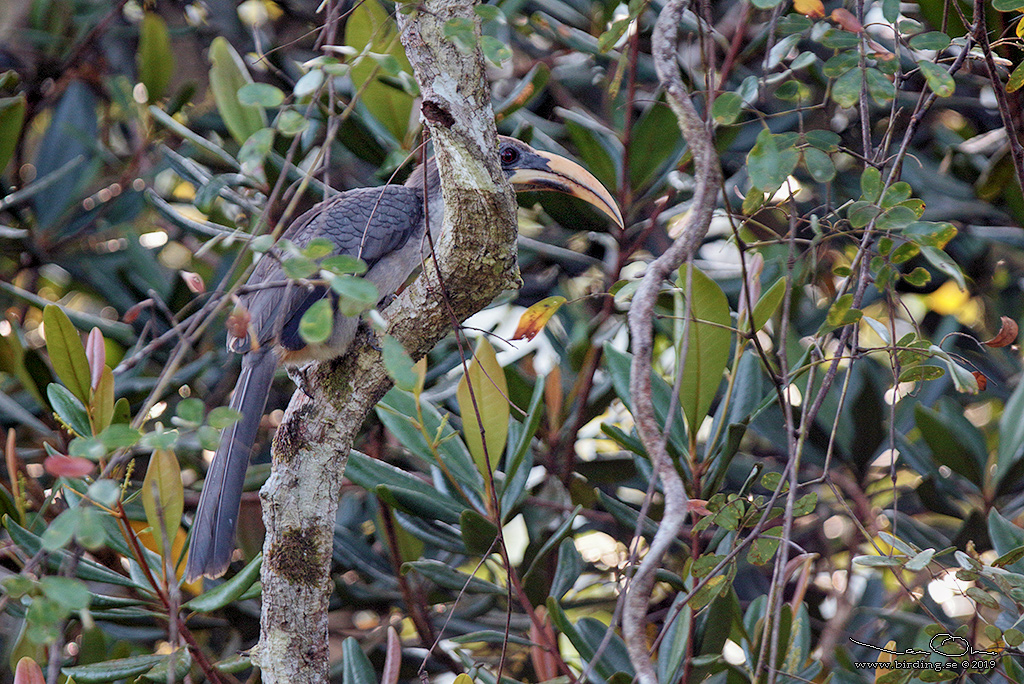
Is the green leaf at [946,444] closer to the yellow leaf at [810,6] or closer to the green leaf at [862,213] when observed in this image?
the green leaf at [862,213]

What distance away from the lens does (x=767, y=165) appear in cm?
146

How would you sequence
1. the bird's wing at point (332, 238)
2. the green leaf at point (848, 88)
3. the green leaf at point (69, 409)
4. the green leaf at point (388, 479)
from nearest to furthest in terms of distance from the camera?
the green leaf at point (848, 88) → the green leaf at point (69, 409) → the green leaf at point (388, 479) → the bird's wing at point (332, 238)

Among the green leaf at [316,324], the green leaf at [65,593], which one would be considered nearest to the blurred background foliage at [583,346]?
the green leaf at [316,324]

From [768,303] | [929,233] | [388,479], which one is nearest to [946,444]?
[768,303]

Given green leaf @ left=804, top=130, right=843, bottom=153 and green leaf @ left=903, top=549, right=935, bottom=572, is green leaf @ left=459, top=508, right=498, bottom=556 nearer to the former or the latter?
green leaf @ left=903, top=549, right=935, bottom=572

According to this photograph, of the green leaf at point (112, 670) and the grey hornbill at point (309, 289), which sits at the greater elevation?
the grey hornbill at point (309, 289)

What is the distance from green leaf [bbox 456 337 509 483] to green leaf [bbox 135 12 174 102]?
1918 mm

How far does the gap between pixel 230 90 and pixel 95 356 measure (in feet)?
4.05

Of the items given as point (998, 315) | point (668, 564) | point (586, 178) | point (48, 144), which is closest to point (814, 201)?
point (998, 315)

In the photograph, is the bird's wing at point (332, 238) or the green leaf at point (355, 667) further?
the bird's wing at point (332, 238)

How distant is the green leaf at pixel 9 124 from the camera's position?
2.85 m

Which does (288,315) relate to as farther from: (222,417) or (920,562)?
(920,562)

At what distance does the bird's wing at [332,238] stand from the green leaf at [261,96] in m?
1.09

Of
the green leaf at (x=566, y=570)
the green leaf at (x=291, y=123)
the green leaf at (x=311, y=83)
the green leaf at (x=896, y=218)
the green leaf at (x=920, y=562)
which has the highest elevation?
the green leaf at (x=311, y=83)
